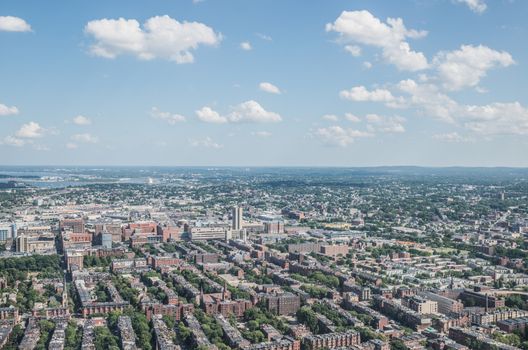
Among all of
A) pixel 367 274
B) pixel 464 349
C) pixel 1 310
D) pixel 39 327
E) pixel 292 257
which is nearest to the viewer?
pixel 464 349

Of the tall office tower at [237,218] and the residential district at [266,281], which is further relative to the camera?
the tall office tower at [237,218]

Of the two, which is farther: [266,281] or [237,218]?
[237,218]

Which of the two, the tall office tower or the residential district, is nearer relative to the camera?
the residential district

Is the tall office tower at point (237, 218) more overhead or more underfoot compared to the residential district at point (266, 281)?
more overhead

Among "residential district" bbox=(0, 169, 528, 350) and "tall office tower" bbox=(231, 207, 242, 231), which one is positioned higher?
→ "tall office tower" bbox=(231, 207, 242, 231)

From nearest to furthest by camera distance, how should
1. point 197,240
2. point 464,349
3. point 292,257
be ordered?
point 464,349
point 292,257
point 197,240

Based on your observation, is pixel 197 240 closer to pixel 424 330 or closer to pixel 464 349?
pixel 424 330

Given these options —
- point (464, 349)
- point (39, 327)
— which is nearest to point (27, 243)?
point (39, 327)

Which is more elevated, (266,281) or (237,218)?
(237,218)
